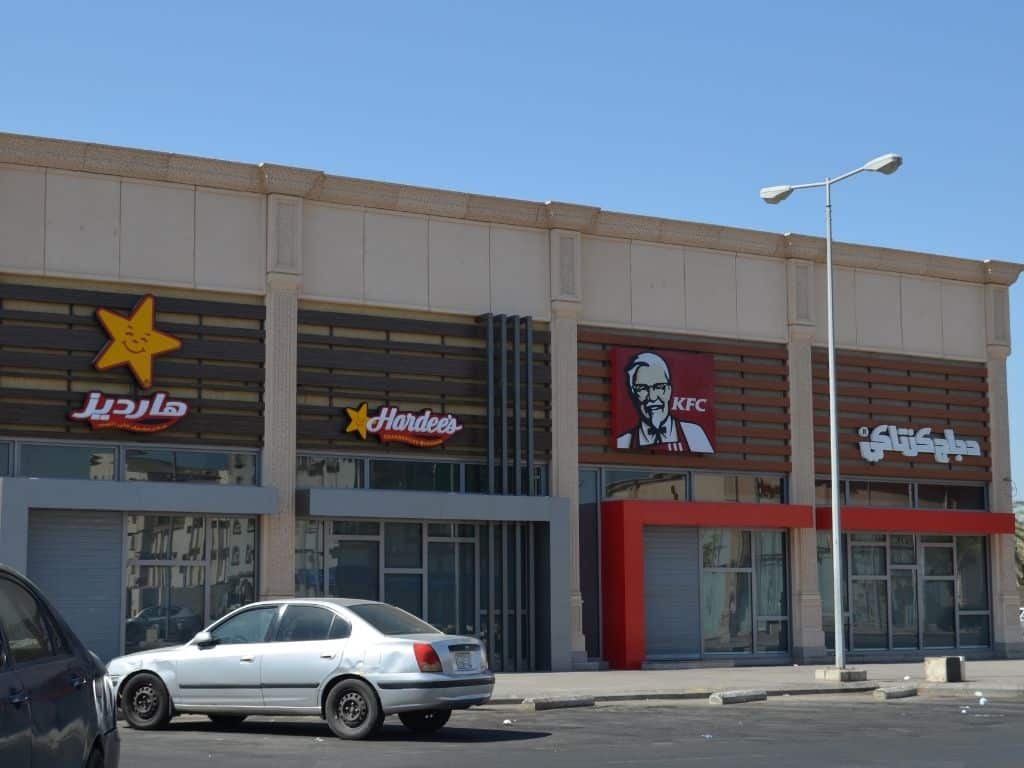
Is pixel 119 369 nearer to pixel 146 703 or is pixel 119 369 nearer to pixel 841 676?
pixel 146 703

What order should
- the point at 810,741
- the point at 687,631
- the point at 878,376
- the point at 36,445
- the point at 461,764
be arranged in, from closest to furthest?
1. the point at 461,764
2. the point at 810,741
3. the point at 36,445
4. the point at 687,631
5. the point at 878,376

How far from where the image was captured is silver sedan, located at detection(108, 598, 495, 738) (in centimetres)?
1633

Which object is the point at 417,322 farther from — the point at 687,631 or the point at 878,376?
the point at 878,376

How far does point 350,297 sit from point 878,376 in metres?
13.0

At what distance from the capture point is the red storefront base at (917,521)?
33156 millimetres

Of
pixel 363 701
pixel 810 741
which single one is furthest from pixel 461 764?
pixel 810 741

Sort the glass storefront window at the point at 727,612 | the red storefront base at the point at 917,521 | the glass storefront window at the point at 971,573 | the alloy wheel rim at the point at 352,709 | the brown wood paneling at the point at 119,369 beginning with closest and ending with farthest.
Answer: the alloy wheel rim at the point at 352,709, the brown wood paneling at the point at 119,369, the glass storefront window at the point at 727,612, the red storefront base at the point at 917,521, the glass storefront window at the point at 971,573

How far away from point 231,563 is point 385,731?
33.2ft

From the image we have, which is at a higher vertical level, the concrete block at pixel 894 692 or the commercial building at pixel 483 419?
the commercial building at pixel 483 419

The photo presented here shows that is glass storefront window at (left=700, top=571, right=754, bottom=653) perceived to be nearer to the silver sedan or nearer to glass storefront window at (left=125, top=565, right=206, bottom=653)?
glass storefront window at (left=125, top=565, right=206, bottom=653)

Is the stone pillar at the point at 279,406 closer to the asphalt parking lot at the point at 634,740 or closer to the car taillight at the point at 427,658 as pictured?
the asphalt parking lot at the point at 634,740

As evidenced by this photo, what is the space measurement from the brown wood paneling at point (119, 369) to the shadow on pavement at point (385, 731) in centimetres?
824

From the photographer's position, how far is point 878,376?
34.7m

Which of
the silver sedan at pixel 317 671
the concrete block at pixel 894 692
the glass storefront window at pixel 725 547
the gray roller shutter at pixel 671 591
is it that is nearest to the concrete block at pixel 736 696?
the concrete block at pixel 894 692
